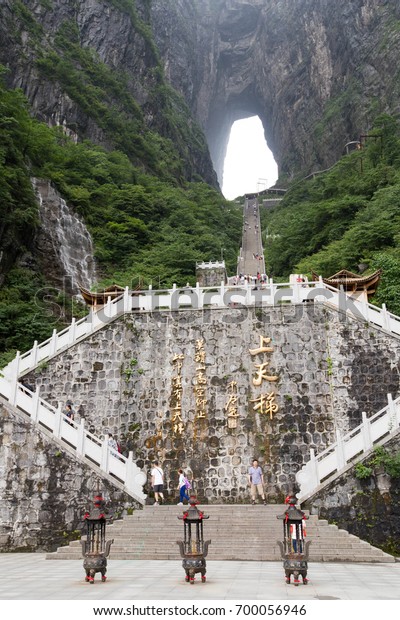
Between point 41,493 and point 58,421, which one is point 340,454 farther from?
point 41,493

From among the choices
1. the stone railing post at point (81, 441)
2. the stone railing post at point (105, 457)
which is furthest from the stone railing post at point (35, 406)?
the stone railing post at point (105, 457)

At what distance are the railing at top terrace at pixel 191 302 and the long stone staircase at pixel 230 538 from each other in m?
6.41

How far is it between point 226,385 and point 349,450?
461 cm

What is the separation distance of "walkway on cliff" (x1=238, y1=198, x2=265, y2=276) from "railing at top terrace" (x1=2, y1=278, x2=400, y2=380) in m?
17.7

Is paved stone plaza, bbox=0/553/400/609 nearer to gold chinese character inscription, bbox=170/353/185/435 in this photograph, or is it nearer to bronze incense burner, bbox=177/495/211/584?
bronze incense burner, bbox=177/495/211/584

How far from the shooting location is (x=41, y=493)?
13.1 m

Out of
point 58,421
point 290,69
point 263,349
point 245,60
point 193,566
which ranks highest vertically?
point 245,60

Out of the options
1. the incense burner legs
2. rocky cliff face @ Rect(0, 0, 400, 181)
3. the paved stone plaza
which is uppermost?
rocky cliff face @ Rect(0, 0, 400, 181)

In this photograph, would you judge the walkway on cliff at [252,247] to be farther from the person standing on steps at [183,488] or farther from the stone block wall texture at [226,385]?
the person standing on steps at [183,488]

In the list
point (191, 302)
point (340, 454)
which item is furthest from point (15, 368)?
point (340, 454)

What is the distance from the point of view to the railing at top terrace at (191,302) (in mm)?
16594

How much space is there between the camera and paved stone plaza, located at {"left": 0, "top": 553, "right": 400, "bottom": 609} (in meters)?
6.37

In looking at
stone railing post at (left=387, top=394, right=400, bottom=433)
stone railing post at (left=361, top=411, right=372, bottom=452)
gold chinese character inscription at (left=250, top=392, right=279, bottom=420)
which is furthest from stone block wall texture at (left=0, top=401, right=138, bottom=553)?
stone railing post at (left=387, top=394, right=400, bottom=433)

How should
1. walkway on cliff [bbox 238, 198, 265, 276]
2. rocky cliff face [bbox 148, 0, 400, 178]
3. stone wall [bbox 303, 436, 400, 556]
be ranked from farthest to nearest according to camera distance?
rocky cliff face [bbox 148, 0, 400, 178] → walkway on cliff [bbox 238, 198, 265, 276] → stone wall [bbox 303, 436, 400, 556]
